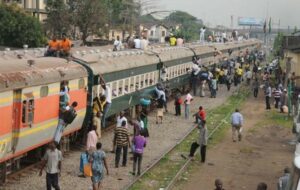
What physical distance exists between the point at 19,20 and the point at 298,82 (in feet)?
81.3

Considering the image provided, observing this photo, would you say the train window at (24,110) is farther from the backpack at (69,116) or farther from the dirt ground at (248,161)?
the dirt ground at (248,161)

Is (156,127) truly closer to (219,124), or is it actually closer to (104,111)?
(219,124)

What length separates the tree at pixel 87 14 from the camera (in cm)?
6031

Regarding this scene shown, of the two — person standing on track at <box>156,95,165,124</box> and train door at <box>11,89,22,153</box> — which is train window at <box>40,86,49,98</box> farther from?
person standing on track at <box>156,95,165,124</box>

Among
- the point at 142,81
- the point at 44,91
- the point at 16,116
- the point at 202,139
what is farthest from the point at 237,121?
the point at 16,116

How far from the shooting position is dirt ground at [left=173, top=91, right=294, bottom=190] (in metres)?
17.5

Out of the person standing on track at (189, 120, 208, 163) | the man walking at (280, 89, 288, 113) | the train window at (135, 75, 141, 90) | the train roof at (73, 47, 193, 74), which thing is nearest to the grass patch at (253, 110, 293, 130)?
the man walking at (280, 89, 288, 113)

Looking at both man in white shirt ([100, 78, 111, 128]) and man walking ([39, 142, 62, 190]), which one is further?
man in white shirt ([100, 78, 111, 128])

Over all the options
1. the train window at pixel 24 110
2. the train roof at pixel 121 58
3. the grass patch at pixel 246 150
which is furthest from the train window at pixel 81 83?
the grass patch at pixel 246 150

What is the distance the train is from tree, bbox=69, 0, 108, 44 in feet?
107

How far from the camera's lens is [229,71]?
52.2 metres

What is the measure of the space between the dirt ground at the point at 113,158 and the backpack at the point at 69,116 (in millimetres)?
1385

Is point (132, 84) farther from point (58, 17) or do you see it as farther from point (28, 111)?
point (58, 17)

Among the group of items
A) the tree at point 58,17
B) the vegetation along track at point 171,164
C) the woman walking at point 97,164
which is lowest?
the vegetation along track at point 171,164
